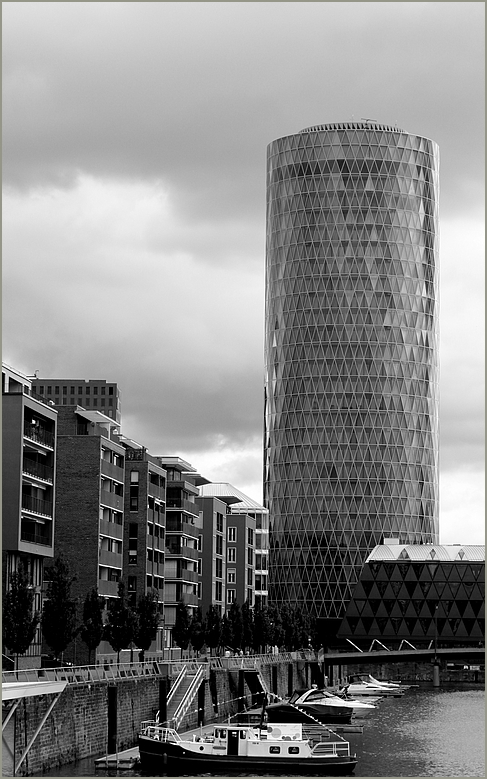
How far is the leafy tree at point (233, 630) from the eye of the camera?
15925 centimetres

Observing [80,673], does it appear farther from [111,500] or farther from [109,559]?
[111,500]

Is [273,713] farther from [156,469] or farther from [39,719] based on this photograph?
[156,469]

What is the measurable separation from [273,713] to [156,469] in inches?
2365

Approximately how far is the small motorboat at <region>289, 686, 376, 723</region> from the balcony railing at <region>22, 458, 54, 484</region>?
111 ft

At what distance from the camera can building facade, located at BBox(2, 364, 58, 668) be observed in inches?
4218

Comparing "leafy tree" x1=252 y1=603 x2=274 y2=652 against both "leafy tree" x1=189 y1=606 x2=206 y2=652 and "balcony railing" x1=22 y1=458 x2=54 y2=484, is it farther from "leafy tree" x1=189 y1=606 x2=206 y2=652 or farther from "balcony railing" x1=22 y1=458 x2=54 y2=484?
"balcony railing" x1=22 y1=458 x2=54 y2=484

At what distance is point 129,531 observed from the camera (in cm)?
15975

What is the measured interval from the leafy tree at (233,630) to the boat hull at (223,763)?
68285 millimetres

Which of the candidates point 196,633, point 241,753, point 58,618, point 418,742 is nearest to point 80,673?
point 241,753

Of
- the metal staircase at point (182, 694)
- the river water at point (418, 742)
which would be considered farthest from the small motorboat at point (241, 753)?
the metal staircase at point (182, 694)

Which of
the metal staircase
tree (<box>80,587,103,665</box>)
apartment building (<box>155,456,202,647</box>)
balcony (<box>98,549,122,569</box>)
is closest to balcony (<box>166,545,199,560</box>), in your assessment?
apartment building (<box>155,456,202,647</box>)

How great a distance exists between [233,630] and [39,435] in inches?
2228

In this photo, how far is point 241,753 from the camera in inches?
3455

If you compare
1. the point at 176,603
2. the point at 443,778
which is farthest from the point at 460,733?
the point at 176,603
